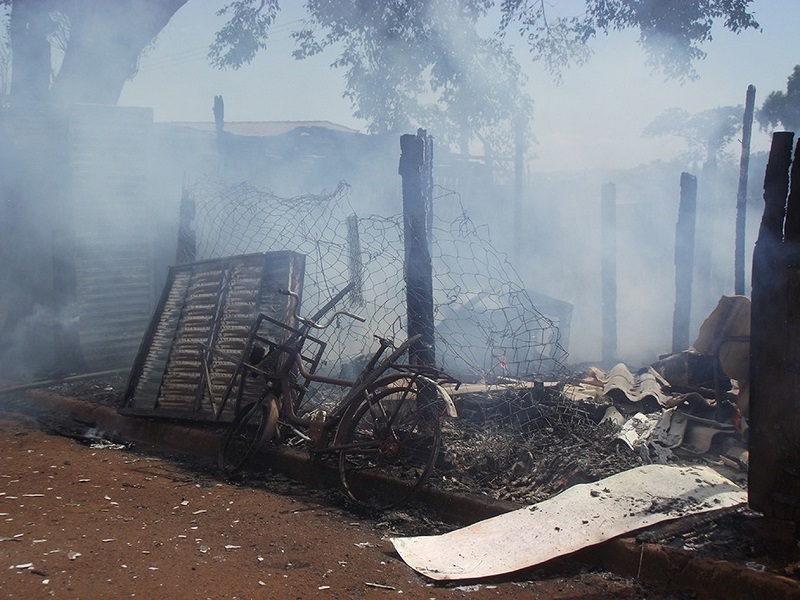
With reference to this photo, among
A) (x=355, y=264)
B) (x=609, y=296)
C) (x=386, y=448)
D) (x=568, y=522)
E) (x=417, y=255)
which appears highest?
(x=417, y=255)

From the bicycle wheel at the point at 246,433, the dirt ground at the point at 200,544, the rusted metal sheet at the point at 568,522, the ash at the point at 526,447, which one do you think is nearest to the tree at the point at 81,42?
the bicycle wheel at the point at 246,433

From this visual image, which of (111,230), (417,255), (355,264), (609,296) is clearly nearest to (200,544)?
(417,255)

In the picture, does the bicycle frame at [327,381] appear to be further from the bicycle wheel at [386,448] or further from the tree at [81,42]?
the tree at [81,42]

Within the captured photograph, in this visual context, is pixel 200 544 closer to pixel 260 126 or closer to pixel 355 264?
pixel 355 264

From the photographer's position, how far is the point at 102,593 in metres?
3.31

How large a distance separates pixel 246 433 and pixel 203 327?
141 centimetres

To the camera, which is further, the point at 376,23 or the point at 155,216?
the point at 376,23

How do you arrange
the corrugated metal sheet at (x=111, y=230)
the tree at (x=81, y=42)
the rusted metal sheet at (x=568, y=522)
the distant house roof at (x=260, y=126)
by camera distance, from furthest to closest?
the distant house roof at (x=260, y=126) < the tree at (x=81, y=42) < the corrugated metal sheet at (x=111, y=230) < the rusted metal sheet at (x=568, y=522)

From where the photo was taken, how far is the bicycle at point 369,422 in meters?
4.87

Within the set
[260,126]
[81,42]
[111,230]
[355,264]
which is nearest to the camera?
[355,264]

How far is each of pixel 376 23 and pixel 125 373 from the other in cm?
809

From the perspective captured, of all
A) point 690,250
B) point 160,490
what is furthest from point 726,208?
point 160,490

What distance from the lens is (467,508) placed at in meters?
4.55

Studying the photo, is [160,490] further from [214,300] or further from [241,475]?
[214,300]
